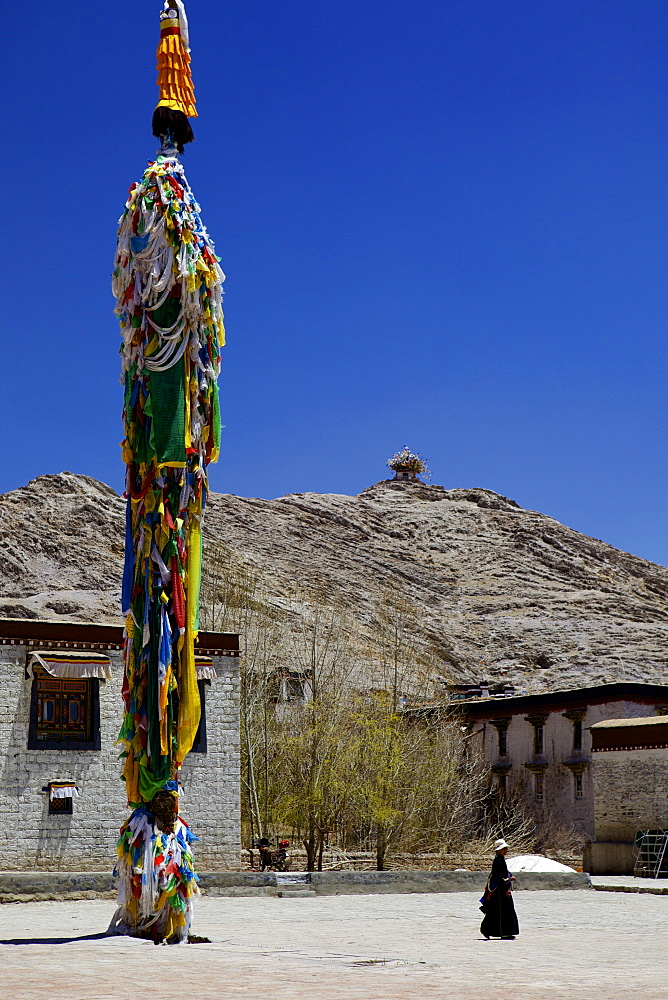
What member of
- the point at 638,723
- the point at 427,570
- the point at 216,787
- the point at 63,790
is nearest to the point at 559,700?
the point at 638,723

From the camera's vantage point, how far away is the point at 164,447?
1523 centimetres

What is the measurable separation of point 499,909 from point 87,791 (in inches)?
508

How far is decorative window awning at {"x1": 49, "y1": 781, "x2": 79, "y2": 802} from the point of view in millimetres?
25188

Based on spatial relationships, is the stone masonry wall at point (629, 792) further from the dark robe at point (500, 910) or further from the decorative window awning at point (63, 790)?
the dark robe at point (500, 910)

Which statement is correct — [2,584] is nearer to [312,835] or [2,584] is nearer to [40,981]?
[312,835]

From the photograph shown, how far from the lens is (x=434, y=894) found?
78.4 ft

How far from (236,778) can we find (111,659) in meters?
3.58

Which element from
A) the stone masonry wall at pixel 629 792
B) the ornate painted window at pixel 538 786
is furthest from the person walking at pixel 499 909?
the ornate painted window at pixel 538 786

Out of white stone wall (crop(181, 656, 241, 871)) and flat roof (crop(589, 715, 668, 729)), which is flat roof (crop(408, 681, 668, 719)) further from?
white stone wall (crop(181, 656, 241, 871))

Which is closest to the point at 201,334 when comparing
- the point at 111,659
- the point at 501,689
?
the point at 111,659

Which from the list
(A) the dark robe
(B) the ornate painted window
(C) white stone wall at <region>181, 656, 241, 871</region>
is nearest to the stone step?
(C) white stone wall at <region>181, 656, 241, 871</region>

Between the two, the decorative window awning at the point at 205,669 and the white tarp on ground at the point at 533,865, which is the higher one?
the decorative window awning at the point at 205,669

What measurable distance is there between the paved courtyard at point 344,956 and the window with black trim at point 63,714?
18.1 ft

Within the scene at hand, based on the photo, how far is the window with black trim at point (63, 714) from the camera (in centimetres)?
2533
